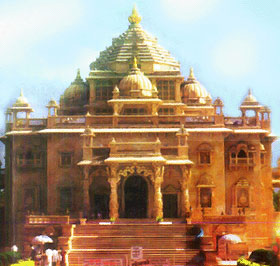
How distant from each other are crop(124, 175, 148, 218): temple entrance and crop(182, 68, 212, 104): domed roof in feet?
26.1

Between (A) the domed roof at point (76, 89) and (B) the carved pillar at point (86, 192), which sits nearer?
(B) the carved pillar at point (86, 192)

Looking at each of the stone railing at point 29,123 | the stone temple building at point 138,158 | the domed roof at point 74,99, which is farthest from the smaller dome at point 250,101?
the stone railing at point 29,123

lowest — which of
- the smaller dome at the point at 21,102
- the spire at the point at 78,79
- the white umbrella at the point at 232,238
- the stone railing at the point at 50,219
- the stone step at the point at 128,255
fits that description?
the stone step at the point at 128,255

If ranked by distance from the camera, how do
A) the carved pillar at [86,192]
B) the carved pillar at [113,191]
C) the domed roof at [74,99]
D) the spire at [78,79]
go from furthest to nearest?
the spire at [78,79]
the domed roof at [74,99]
the carved pillar at [86,192]
the carved pillar at [113,191]

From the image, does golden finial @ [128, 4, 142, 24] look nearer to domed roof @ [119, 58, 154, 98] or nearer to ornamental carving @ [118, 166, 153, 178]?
domed roof @ [119, 58, 154, 98]

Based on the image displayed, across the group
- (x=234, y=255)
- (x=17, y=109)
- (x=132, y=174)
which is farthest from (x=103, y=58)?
(x=234, y=255)

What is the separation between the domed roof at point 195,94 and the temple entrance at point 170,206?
7800 millimetres

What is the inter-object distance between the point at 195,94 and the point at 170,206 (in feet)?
28.2

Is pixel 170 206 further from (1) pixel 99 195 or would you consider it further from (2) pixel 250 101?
(2) pixel 250 101

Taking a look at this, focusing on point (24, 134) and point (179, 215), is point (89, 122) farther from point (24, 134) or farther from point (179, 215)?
point (179, 215)

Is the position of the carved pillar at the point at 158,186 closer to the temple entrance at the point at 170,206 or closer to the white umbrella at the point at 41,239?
the temple entrance at the point at 170,206

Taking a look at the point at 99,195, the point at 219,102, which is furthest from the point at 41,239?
the point at 219,102

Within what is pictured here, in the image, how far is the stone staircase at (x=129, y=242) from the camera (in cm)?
4084

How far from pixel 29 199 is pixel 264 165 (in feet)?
44.2
